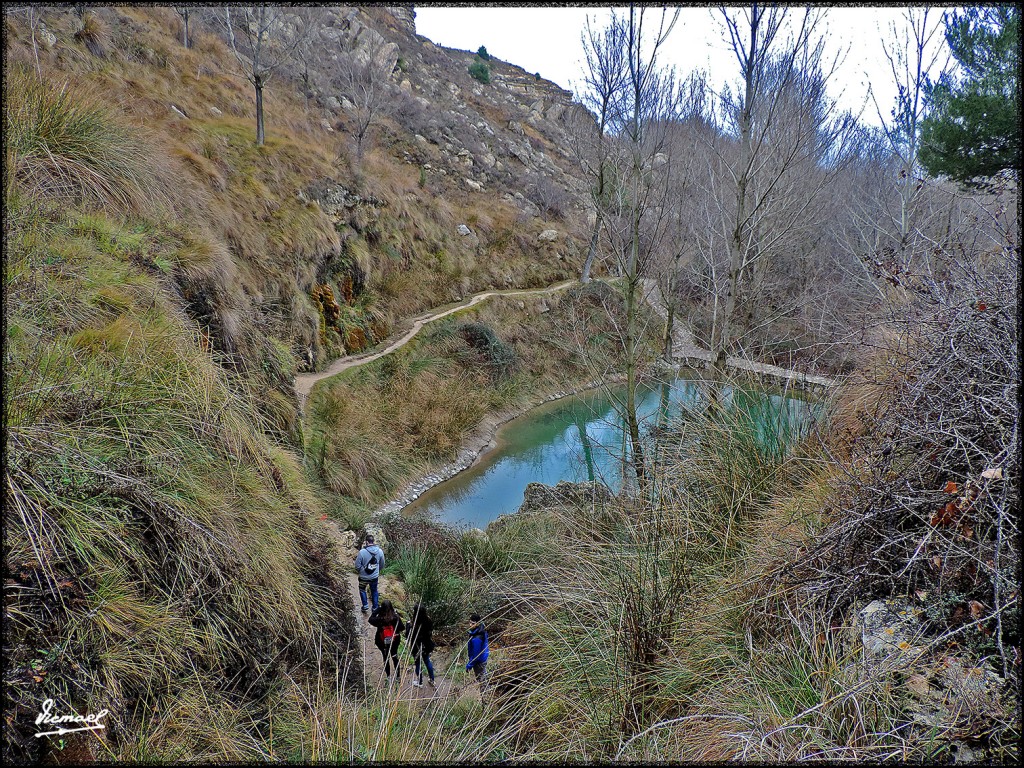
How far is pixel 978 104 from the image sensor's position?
7387mm

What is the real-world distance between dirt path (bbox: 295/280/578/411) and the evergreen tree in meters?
10.3

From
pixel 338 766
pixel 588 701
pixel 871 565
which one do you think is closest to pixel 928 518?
pixel 871 565

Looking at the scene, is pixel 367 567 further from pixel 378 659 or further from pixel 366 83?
pixel 366 83

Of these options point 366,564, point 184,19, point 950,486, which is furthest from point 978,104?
point 184,19

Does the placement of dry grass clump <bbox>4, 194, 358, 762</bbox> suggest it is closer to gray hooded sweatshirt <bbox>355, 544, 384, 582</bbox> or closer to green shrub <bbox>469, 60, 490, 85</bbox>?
gray hooded sweatshirt <bbox>355, 544, 384, 582</bbox>

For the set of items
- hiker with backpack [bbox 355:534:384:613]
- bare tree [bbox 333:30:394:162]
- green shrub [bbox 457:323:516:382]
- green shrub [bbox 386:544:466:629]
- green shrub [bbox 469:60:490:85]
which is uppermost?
green shrub [bbox 469:60:490:85]

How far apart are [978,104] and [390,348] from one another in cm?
1309

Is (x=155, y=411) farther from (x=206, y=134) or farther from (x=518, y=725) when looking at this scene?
(x=206, y=134)

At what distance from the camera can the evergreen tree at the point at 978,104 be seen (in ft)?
22.6

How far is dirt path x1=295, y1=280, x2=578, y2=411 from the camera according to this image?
11891 millimetres

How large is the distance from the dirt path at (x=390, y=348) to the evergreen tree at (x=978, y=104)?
404 inches

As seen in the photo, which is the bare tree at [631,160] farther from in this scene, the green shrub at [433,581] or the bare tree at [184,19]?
the bare tree at [184,19]

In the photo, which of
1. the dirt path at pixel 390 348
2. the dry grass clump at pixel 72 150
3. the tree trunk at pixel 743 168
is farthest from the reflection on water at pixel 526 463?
the dry grass clump at pixel 72 150

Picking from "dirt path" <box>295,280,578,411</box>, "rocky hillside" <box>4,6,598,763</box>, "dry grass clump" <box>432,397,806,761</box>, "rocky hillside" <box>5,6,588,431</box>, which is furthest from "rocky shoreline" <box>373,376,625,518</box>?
"dry grass clump" <box>432,397,806,761</box>
